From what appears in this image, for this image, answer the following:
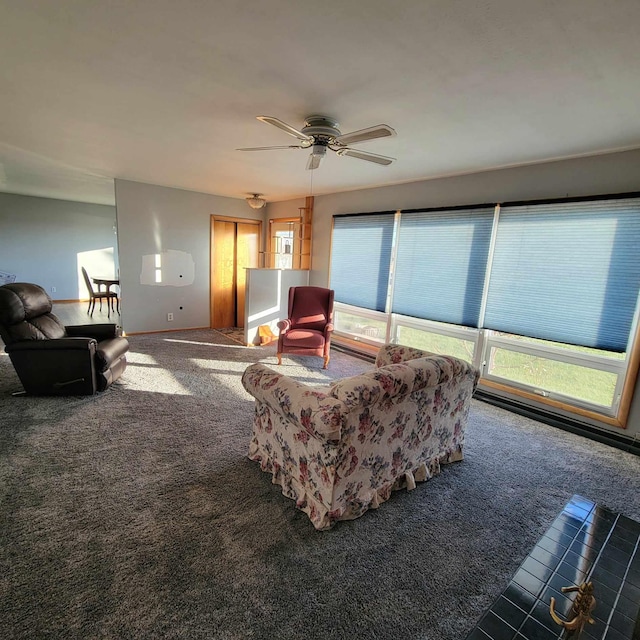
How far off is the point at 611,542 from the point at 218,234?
6.28m

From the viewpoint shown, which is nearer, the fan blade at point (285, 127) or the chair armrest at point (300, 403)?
the chair armrest at point (300, 403)

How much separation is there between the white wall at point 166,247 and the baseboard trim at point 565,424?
16.0 feet

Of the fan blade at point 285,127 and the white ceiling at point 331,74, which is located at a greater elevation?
the white ceiling at point 331,74

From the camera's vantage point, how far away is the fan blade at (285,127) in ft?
6.58

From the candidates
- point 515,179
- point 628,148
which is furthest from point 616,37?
point 515,179

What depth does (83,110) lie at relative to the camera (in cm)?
258

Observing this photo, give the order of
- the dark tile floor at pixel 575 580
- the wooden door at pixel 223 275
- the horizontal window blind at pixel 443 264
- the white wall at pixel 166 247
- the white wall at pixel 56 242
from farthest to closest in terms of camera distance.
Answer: the white wall at pixel 56 242, the wooden door at pixel 223 275, the white wall at pixel 166 247, the horizontal window blind at pixel 443 264, the dark tile floor at pixel 575 580

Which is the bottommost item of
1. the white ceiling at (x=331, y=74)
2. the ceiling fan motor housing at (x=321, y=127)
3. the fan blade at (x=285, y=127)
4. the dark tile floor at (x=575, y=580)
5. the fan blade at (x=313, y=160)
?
the dark tile floor at (x=575, y=580)

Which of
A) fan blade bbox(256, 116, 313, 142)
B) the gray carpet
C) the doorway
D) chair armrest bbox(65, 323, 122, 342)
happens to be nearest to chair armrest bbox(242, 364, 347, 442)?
the gray carpet

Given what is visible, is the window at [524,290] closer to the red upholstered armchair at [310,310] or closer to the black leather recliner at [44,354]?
the red upholstered armchair at [310,310]

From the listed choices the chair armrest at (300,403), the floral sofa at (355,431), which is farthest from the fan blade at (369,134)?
the chair armrest at (300,403)

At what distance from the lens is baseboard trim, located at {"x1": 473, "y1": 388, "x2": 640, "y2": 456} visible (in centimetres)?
291

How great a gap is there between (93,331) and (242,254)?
3438 millimetres

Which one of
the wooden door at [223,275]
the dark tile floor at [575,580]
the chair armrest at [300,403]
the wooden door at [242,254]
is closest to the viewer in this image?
the dark tile floor at [575,580]
